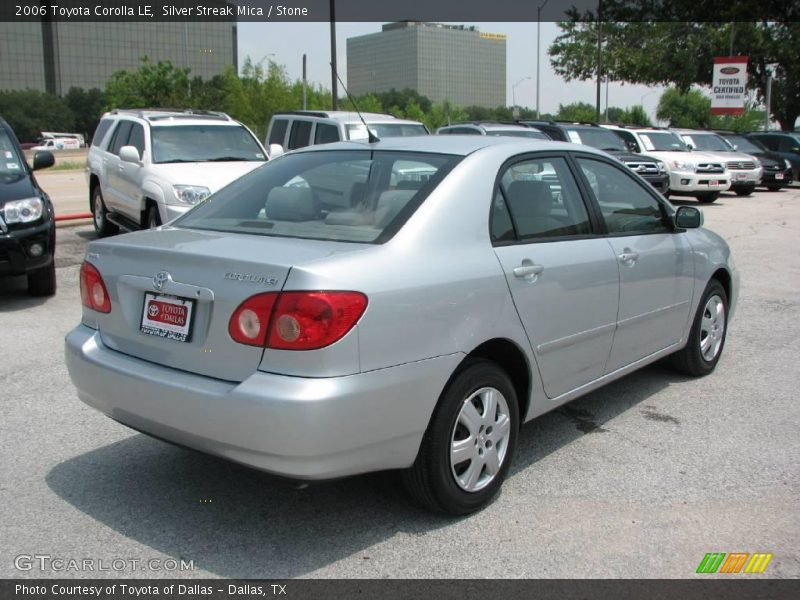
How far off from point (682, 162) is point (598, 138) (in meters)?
2.64

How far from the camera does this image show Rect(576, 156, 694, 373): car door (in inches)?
183

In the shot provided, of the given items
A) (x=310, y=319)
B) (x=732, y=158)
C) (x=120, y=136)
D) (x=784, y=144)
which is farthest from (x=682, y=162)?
(x=310, y=319)

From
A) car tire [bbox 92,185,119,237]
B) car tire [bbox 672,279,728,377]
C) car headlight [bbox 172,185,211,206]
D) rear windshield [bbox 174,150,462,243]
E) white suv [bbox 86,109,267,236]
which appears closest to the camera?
rear windshield [bbox 174,150,462,243]

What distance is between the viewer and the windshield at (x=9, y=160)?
27.1 feet

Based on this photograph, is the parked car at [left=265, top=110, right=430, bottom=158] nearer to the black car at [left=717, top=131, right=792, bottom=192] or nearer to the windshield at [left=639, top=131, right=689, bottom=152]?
the windshield at [left=639, top=131, right=689, bottom=152]

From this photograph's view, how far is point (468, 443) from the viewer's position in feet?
11.8

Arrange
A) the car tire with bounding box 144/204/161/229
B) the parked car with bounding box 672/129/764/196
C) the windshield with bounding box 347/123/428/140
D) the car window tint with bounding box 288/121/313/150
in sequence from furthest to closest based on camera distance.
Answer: the parked car with bounding box 672/129/764/196 → the car window tint with bounding box 288/121/313/150 → the windshield with bounding box 347/123/428/140 → the car tire with bounding box 144/204/161/229

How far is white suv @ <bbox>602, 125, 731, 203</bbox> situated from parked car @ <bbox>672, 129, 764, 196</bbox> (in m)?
0.59

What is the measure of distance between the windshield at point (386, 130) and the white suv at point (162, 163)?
305 cm

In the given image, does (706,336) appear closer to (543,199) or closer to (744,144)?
(543,199)

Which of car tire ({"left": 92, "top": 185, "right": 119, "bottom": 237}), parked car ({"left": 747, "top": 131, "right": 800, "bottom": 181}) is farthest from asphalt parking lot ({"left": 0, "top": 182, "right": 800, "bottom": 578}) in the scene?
parked car ({"left": 747, "top": 131, "right": 800, "bottom": 181})

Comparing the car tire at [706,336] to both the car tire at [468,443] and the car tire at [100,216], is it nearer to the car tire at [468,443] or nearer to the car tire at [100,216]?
the car tire at [468,443]

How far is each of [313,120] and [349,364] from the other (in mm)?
12793

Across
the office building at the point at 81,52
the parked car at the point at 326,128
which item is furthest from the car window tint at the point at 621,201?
the office building at the point at 81,52
